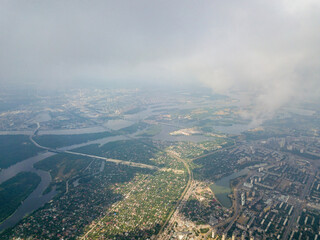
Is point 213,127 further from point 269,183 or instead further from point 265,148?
point 269,183

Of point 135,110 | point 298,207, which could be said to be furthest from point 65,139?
point 298,207

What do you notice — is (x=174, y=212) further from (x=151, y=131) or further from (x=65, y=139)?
(x=65, y=139)

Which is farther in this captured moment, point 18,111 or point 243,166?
point 18,111

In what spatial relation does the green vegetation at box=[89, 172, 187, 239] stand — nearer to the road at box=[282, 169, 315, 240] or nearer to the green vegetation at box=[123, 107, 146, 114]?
the road at box=[282, 169, 315, 240]

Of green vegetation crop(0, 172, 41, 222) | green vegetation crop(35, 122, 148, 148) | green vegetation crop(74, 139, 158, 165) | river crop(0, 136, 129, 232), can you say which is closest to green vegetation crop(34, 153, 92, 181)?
river crop(0, 136, 129, 232)

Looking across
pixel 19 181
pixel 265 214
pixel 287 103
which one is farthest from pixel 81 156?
pixel 287 103

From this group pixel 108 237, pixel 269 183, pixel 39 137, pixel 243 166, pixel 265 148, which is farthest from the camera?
pixel 39 137

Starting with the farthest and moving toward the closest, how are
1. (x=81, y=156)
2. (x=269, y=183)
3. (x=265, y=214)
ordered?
(x=81, y=156) → (x=269, y=183) → (x=265, y=214)
